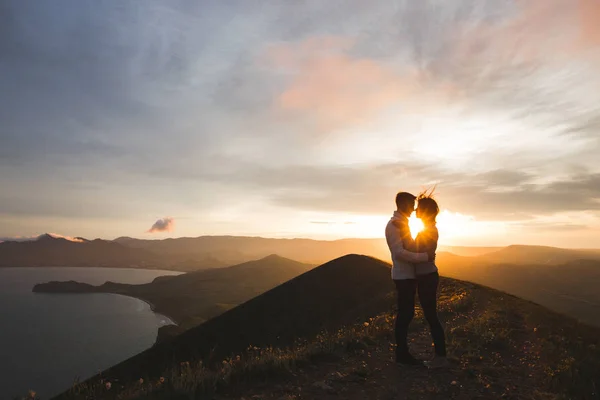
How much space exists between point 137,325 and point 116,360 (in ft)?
169

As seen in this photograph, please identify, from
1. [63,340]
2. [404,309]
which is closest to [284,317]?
[404,309]

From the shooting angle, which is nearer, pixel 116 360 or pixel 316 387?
pixel 316 387

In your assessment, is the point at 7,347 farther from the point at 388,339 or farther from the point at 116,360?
the point at 388,339

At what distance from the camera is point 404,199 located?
323 inches

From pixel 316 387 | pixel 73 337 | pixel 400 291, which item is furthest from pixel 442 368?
pixel 73 337

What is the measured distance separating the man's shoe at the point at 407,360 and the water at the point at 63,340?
70785 millimetres

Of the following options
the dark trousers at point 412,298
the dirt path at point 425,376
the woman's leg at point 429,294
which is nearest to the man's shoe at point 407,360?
the dirt path at point 425,376

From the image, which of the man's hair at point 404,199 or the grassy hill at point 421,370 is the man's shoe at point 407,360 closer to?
the grassy hill at point 421,370

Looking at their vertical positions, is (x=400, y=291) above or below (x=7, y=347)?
above

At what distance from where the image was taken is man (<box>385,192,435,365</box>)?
7818mm

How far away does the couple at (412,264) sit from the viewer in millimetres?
7890

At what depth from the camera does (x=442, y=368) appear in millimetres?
8031

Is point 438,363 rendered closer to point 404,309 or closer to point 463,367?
point 463,367

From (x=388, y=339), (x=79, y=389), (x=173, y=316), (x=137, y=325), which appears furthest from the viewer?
(x=173, y=316)
